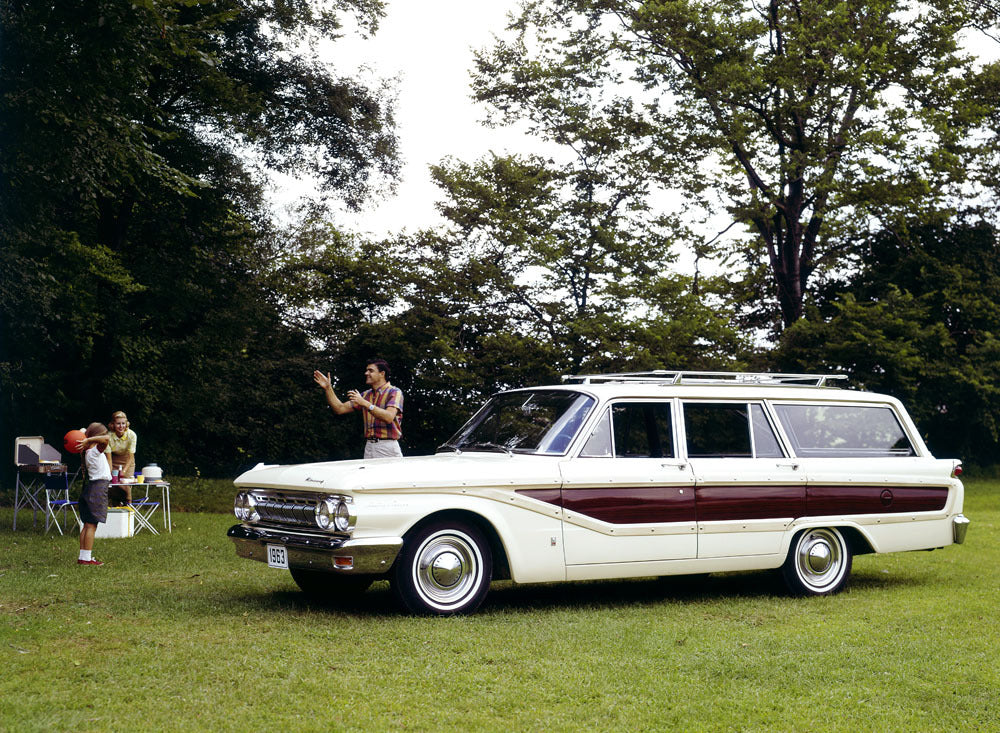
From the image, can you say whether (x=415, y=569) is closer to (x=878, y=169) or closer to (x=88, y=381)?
(x=88, y=381)

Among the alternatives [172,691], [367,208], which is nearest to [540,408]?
[172,691]

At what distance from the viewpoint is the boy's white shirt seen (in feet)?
38.4

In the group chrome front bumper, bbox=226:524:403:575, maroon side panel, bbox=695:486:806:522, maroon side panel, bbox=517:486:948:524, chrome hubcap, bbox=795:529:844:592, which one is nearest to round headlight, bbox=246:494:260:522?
chrome front bumper, bbox=226:524:403:575

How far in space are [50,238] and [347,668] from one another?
13646mm

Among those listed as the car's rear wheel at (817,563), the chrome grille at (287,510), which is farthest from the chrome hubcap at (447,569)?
the car's rear wheel at (817,563)

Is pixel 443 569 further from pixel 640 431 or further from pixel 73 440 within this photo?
pixel 73 440

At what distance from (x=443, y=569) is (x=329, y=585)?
1588 mm

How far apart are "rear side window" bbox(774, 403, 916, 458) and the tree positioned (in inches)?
674

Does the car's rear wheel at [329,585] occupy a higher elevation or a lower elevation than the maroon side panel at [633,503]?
lower

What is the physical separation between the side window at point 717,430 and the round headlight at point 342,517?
3282 millimetres

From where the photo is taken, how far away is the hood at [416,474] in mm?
8031

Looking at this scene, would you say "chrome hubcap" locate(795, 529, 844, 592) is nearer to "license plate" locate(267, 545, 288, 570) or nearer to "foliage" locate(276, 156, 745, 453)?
"license plate" locate(267, 545, 288, 570)

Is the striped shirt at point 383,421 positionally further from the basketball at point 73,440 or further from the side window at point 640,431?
the basketball at point 73,440

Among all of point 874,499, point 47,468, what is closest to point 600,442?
point 874,499
